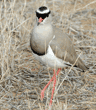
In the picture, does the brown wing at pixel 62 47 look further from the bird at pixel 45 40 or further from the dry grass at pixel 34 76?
the dry grass at pixel 34 76

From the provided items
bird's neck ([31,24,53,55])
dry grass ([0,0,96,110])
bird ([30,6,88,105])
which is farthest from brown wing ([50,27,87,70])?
dry grass ([0,0,96,110])

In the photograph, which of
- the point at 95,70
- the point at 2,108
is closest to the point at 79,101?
the point at 95,70

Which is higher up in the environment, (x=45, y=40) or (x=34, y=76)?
(x=45, y=40)

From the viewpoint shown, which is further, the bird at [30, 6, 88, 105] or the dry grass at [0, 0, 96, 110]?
the dry grass at [0, 0, 96, 110]

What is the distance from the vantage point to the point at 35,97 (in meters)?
3.48

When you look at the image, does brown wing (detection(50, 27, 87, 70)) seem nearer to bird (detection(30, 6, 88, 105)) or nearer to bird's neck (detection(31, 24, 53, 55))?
bird (detection(30, 6, 88, 105))

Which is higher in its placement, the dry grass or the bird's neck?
the bird's neck

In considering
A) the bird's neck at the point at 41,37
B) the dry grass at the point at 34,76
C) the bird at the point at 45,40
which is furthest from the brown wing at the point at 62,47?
the dry grass at the point at 34,76

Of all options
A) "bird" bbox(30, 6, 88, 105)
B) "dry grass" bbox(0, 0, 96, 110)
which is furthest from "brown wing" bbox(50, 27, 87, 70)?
"dry grass" bbox(0, 0, 96, 110)

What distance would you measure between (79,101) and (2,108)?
1.25 m

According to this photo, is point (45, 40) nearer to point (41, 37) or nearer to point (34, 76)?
point (41, 37)

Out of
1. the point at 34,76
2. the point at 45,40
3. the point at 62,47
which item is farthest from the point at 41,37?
the point at 34,76

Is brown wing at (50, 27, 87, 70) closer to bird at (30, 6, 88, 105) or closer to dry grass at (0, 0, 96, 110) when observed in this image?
bird at (30, 6, 88, 105)

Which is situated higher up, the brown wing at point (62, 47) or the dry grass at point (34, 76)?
the brown wing at point (62, 47)
